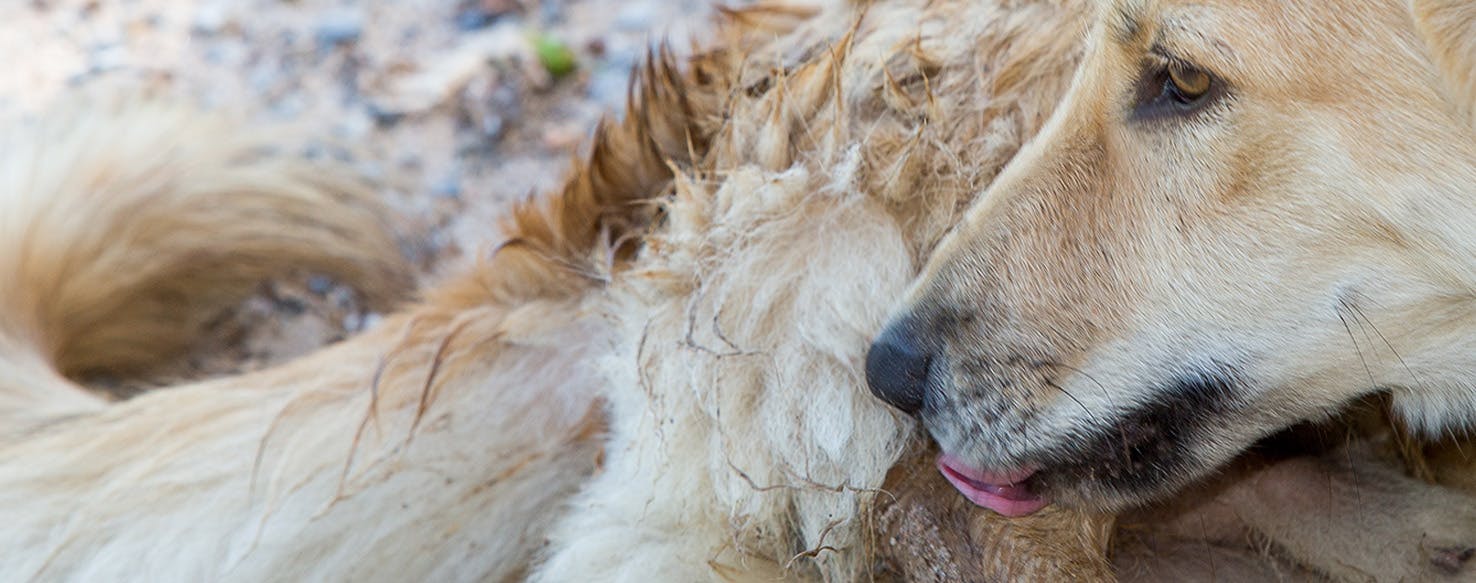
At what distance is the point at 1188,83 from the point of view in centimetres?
166

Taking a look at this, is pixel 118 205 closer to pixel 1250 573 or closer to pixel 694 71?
pixel 694 71

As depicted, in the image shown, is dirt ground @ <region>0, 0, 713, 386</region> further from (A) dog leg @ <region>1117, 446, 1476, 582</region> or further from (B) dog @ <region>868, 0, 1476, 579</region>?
(A) dog leg @ <region>1117, 446, 1476, 582</region>

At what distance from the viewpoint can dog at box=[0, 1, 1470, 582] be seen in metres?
1.90

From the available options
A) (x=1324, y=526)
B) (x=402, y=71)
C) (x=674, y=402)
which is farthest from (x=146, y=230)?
(x=1324, y=526)

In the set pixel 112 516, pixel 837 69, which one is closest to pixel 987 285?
pixel 837 69

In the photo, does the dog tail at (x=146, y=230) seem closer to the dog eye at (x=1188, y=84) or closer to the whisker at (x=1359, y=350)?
the dog eye at (x=1188, y=84)

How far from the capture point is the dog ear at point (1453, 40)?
1.44m

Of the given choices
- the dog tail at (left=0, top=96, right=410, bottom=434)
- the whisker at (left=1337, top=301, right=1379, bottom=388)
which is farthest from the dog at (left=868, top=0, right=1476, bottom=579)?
the dog tail at (left=0, top=96, right=410, bottom=434)

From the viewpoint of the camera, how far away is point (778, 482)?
6.27ft

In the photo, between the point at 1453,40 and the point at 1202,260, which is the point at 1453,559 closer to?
the point at 1202,260

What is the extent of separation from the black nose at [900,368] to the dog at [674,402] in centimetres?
2

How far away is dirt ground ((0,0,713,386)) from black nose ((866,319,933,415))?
1624mm

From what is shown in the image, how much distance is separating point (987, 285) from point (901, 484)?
32cm

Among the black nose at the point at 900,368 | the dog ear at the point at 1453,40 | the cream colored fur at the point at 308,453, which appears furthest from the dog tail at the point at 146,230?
the dog ear at the point at 1453,40
